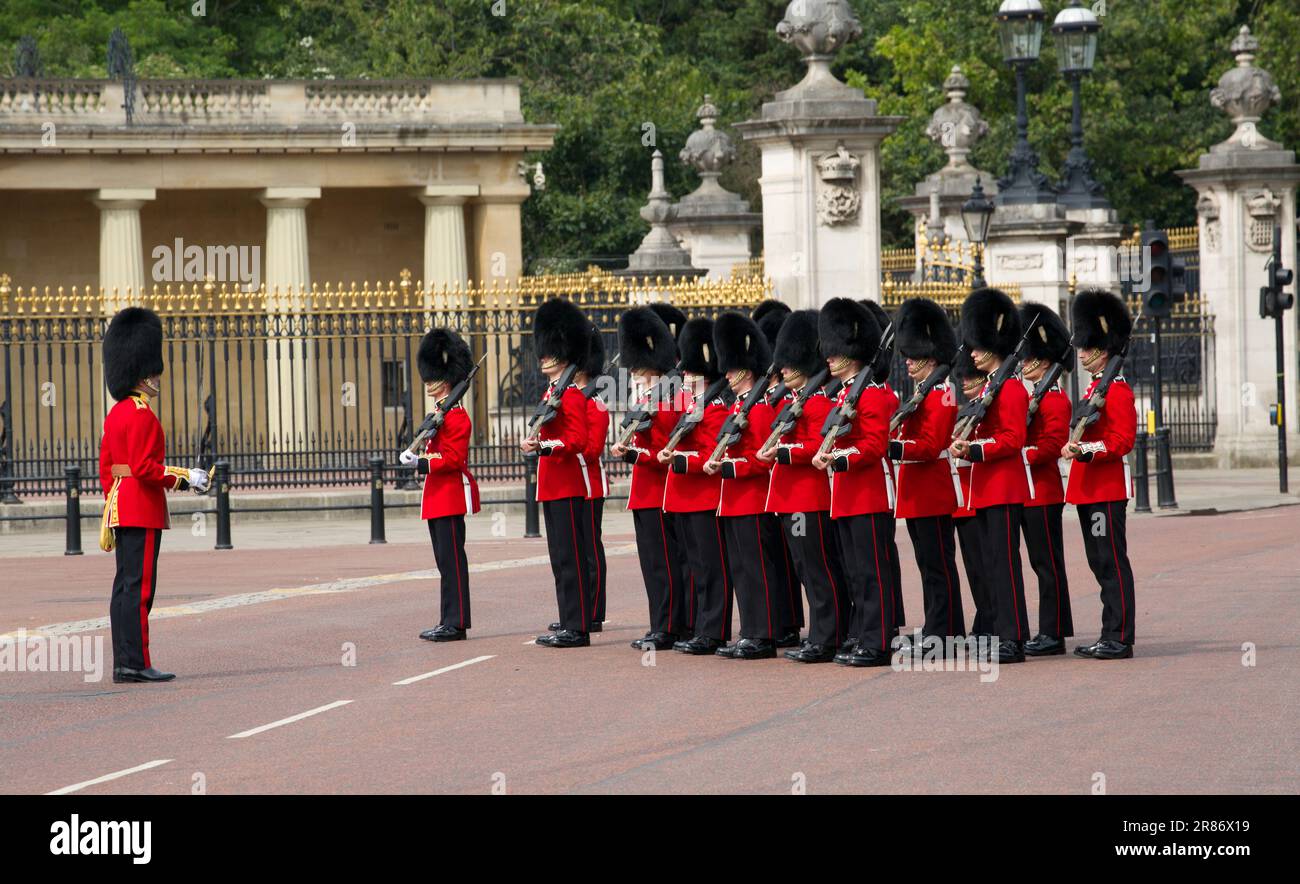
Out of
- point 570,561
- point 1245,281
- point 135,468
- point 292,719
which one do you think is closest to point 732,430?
point 570,561

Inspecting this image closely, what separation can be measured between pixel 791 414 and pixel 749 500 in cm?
67

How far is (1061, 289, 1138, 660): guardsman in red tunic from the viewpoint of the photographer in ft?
38.6

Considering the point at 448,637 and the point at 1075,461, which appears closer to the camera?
the point at 1075,461

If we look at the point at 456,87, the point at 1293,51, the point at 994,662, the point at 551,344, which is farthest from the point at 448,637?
the point at 1293,51

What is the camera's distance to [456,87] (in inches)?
1503

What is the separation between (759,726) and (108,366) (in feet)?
14.4

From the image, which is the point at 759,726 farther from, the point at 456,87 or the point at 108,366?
the point at 456,87

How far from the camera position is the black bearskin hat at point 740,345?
12.3m

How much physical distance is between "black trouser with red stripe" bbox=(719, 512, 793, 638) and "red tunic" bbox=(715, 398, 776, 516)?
0.20ft

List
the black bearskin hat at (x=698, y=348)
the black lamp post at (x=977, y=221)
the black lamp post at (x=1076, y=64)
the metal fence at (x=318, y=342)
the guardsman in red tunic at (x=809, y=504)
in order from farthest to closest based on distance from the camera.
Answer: the black lamp post at (x=1076, y=64), the black lamp post at (x=977, y=221), the metal fence at (x=318, y=342), the black bearskin hat at (x=698, y=348), the guardsman in red tunic at (x=809, y=504)

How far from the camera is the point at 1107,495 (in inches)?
467

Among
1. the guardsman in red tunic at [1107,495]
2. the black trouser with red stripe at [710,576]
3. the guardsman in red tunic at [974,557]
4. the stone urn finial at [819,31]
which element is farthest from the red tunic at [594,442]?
the stone urn finial at [819,31]

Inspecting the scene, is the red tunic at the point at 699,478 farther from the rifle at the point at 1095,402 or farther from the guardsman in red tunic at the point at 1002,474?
the rifle at the point at 1095,402

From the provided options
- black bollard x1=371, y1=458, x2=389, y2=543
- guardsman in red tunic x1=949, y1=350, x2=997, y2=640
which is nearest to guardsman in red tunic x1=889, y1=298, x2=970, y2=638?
guardsman in red tunic x1=949, y1=350, x2=997, y2=640
